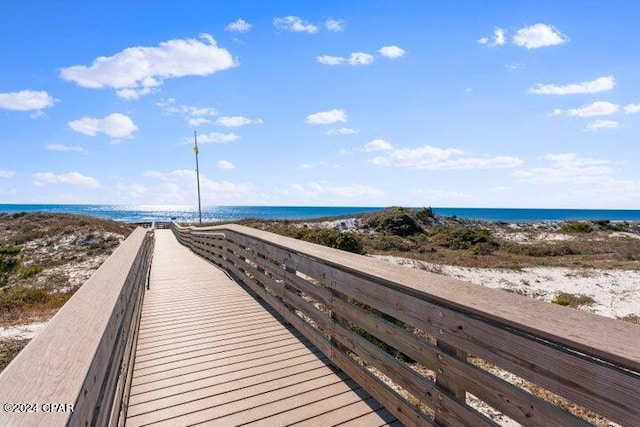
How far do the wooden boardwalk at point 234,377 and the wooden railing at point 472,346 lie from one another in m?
0.28

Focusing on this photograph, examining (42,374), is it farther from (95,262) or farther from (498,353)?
(95,262)

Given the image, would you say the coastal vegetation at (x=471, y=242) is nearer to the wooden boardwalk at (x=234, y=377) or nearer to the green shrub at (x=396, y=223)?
the green shrub at (x=396, y=223)

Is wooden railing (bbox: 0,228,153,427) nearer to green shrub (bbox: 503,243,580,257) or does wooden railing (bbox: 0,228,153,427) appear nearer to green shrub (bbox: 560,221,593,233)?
green shrub (bbox: 503,243,580,257)

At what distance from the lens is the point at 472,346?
7.59 ft

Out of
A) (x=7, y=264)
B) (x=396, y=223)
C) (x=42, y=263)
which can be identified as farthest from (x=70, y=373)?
(x=396, y=223)

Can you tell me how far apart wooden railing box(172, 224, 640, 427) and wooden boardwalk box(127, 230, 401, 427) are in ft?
0.92

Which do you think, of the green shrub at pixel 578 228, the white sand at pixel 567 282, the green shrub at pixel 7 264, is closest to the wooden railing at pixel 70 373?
the white sand at pixel 567 282

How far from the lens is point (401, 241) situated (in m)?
23.1

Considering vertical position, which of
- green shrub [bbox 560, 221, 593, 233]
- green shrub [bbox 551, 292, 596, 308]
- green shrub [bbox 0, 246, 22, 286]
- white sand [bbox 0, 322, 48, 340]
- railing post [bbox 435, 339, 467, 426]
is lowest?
white sand [bbox 0, 322, 48, 340]

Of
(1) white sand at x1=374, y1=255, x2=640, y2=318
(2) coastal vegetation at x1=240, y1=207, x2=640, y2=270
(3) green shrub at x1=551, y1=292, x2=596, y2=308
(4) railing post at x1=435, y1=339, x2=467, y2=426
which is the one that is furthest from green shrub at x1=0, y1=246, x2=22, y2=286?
(3) green shrub at x1=551, y1=292, x2=596, y2=308

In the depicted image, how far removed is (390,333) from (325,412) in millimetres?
854

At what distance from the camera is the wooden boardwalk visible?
122 inches

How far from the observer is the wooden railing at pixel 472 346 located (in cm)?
167

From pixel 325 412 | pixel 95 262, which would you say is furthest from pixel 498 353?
pixel 95 262
